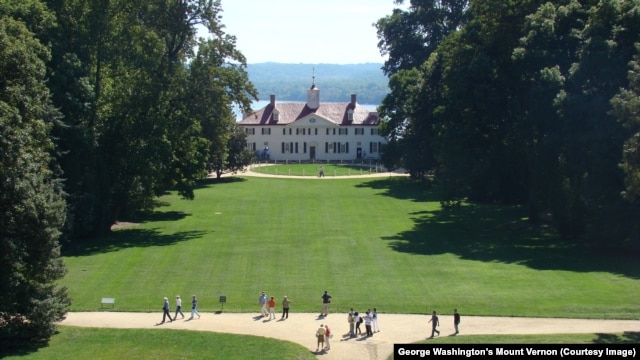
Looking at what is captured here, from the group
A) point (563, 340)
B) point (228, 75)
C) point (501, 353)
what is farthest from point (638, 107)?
point (228, 75)

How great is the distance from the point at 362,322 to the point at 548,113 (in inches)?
1030

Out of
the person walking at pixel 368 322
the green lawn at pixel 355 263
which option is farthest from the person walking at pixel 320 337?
the green lawn at pixel 355 263

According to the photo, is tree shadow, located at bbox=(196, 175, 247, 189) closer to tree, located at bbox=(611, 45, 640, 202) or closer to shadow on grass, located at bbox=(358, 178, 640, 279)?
shadow on grass, located at bbox=(358, 178, 640, 279)

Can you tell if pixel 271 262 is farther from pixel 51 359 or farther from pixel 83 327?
pixel 51 359

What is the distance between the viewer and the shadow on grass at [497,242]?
4650cm

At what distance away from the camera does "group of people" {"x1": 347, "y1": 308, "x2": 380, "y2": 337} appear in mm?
32625

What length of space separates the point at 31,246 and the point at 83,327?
13.3 feet

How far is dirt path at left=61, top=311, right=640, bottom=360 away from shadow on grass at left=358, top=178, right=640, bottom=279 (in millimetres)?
11083

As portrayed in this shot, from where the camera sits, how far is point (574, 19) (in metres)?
55.5

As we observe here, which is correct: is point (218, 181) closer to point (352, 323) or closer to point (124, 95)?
point (124, 95)

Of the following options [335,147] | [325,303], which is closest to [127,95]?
[325,303]

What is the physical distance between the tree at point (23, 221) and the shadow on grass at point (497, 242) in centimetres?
2369

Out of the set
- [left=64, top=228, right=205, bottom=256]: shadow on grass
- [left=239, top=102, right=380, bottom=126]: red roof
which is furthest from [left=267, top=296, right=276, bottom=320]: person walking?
[left=239, top=102, right=380, bottom=126]: red roof

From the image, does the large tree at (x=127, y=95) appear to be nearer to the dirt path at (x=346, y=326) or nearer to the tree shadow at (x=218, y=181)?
the dirt path at (x=346, y=326)
